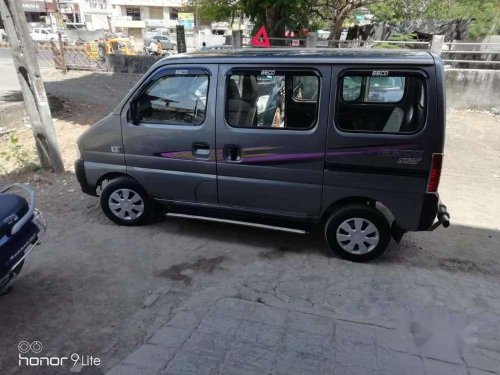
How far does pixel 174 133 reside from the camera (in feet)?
13.0

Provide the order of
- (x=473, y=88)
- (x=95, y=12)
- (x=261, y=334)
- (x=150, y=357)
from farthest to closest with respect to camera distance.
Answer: (x=95, y=12), (x=473, y=88), (x=261, y=334), (x=150, y=357)

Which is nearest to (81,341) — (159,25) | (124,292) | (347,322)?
(124,292)

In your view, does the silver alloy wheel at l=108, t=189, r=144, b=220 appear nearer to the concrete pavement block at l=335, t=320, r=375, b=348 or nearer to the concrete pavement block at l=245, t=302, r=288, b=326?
the concrete pavement block at l=245, t=302, r=288, b=326

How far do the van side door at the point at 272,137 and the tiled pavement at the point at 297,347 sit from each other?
3.85 feet

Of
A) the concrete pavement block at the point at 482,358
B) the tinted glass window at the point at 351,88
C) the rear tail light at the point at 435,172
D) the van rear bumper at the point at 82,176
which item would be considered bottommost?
the concrete pavement block at the point at 482,358

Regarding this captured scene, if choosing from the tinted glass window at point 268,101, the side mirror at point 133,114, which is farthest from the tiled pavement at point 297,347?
the side mirror at point 133,114

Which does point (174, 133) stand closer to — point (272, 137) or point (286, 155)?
point (272, 137)

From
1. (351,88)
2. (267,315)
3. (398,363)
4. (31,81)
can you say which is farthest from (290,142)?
(31,81)

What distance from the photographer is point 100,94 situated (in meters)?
13.1

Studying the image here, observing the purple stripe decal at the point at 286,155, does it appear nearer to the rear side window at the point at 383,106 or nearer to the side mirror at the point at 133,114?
the rear side window at the point at 383,106

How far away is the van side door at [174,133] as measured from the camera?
153 inches

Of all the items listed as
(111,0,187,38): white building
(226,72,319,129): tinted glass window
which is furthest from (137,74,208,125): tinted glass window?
(111,0,187,38): white building

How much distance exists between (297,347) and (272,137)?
1.83 m
